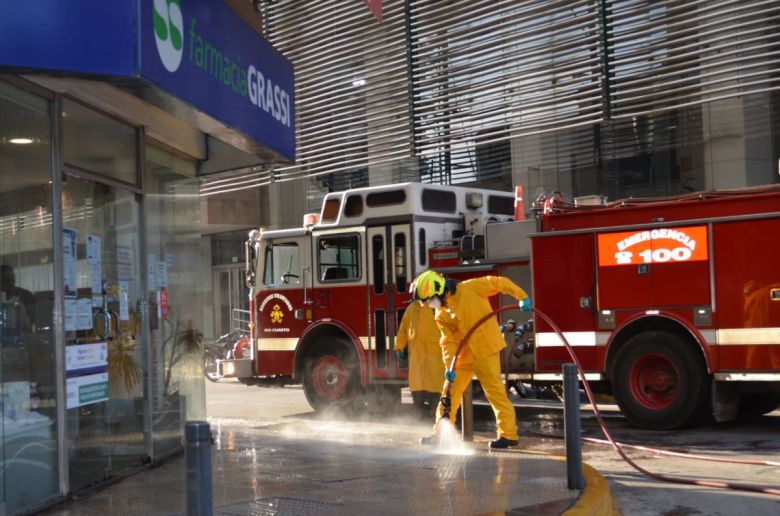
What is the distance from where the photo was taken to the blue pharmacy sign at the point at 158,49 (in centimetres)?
609

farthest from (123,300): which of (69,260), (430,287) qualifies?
(430,287)

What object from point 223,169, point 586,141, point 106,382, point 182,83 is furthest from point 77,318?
point 586,141

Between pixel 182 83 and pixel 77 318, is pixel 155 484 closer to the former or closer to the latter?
pixel 77 318

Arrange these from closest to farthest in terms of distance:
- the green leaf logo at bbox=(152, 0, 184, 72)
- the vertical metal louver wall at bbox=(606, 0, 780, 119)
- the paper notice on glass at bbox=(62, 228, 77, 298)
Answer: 1. the green leaf logo at bbox=(152, 0, 184, 72)
2. the paper notice on glass at bbox=(62, 228, 77, 298)
3. the vertical metal louver wall at bbox=(606, 0, 780, 119)

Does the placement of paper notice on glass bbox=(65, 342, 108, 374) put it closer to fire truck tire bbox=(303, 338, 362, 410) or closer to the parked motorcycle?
fire truck tire bbox=(303, 338, 362, 410)

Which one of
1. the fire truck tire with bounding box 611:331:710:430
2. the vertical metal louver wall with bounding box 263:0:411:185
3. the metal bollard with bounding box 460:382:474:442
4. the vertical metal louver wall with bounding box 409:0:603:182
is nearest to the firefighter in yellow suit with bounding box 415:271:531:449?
the metal bollard with bounding box 460:382:474:442

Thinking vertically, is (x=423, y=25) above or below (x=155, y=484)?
above

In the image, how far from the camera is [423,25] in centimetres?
1728

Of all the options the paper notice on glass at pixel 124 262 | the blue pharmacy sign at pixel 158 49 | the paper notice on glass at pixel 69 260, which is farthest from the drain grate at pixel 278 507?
the blue pharmacy sign at pixel 158 49

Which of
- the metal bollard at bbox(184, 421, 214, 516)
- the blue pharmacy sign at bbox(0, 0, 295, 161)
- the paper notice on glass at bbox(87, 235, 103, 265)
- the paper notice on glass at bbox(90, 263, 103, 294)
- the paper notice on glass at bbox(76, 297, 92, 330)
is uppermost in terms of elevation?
the blue pharmacy sign at bbox(0, 0, 295, 161)

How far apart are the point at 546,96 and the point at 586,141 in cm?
133

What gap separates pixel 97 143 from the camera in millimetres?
8312

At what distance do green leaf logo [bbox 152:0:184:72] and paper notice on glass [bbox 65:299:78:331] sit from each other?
6.53 feet

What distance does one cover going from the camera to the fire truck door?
13.9 meters
